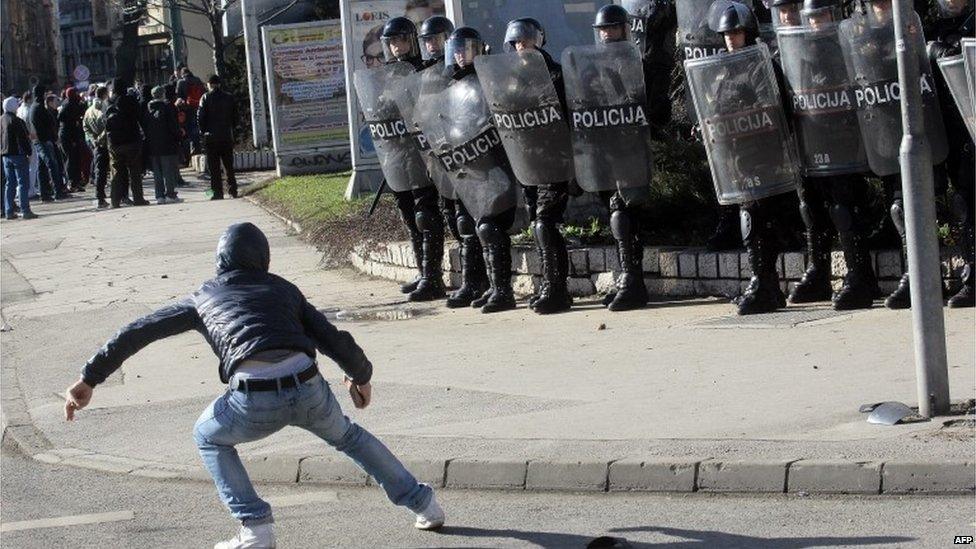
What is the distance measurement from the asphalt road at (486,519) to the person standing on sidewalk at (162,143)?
61.0 ft

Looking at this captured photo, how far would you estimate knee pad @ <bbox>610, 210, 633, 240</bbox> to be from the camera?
39.4ft

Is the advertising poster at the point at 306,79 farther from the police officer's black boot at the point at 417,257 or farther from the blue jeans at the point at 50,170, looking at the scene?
the police officer's black boot at the point at 417,257

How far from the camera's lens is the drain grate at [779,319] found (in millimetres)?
10781

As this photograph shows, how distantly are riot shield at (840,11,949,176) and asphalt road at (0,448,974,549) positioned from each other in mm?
4143

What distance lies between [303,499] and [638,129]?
488cm

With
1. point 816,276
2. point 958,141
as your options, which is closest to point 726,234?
point 816,276

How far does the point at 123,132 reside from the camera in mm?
25750

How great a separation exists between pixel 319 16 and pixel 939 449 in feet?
90.0

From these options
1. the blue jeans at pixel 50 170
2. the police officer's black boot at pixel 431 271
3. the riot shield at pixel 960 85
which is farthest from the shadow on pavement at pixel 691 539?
the blue jeans at pixel 50 170

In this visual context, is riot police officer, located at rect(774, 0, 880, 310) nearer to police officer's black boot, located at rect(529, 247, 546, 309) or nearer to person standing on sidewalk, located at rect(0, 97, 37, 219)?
police officer's black boot, located at rect(529, 247, 546, 309)

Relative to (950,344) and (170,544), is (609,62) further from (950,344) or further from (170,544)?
(170,544)

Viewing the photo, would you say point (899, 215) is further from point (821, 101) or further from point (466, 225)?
point (466, 225)

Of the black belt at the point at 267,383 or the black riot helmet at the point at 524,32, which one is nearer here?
the black belt at the point at 267,383

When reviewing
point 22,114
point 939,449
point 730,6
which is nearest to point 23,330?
point 730,6
